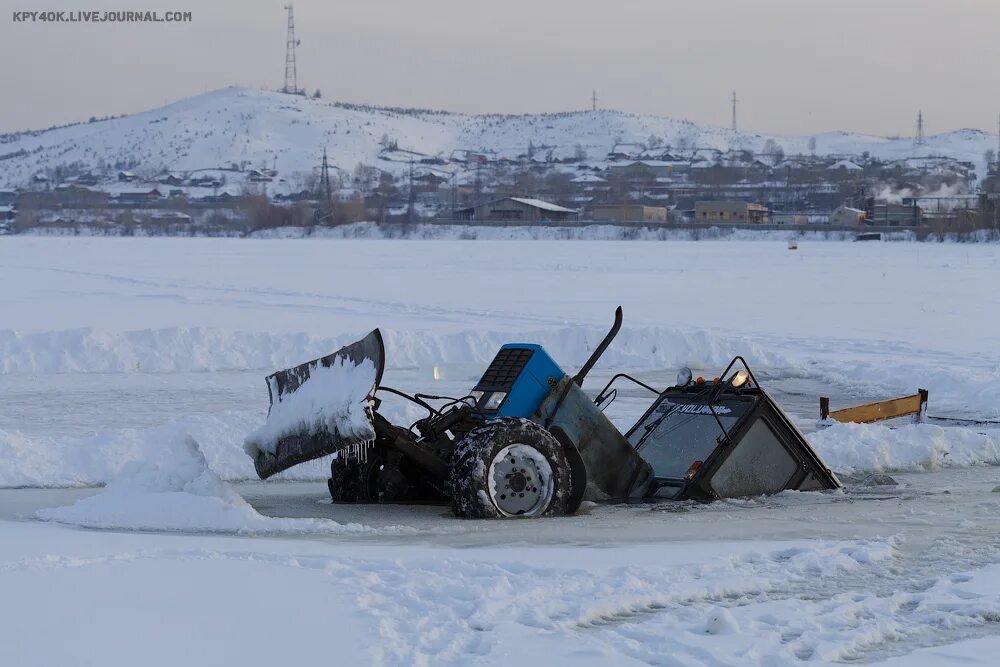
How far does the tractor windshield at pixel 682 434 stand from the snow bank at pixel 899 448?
1.70 meters

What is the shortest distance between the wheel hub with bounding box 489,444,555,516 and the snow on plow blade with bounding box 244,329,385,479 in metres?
0.83

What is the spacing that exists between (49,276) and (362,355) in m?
39.4

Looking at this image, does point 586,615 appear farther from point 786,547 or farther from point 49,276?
point 49,276

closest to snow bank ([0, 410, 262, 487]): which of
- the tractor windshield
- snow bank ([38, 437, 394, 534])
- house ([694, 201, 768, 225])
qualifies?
snow bank ([38, 437, 394, 534])

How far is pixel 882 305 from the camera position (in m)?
32.7

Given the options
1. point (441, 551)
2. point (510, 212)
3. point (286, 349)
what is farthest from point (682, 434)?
point (510, 212)

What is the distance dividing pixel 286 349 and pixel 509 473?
1206 cm

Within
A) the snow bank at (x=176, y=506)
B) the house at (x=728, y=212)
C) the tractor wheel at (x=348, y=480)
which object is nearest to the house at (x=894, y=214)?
the house at (x=728, y=212)

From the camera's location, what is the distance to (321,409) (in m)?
8.56

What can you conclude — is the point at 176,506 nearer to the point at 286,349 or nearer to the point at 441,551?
the point at 441,551

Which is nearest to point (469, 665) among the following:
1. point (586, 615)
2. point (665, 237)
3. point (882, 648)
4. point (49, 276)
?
point (586, 615)

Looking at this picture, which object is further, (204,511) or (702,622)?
(204,511)

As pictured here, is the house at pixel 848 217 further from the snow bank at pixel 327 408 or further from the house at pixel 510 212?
the snow bank at pixel 327 408

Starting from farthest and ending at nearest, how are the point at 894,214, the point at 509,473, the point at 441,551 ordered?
the point at 894,214 < the point at 509,473 < the point at 441,551
